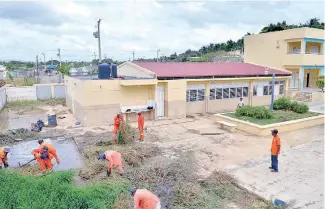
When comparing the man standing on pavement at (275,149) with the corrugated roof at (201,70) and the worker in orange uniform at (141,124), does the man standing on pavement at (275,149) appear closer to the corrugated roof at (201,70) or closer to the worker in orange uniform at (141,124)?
the worker in orange uniform at (141,124)

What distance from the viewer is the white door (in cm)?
1878

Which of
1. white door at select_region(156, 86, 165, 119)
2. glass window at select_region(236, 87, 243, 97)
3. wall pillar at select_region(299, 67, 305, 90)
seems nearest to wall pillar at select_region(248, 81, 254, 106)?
glass window at select_region(236, 87, 243, 97)

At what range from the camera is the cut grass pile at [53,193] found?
21.5ft

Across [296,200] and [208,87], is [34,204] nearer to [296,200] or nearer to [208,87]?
[296,200]

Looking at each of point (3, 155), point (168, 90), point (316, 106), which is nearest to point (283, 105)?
point (316, 106)

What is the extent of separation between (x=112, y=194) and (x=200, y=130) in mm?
9207

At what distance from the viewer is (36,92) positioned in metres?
27.4

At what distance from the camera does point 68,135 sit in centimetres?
1468

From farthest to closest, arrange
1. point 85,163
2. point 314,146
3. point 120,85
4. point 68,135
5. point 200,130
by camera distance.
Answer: point 120,85, point 200,130, point 68,135, point 314,146, point 85,163

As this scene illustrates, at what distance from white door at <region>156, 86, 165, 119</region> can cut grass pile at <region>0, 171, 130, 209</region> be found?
11105 mm

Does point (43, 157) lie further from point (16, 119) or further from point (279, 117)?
point (279, 117)

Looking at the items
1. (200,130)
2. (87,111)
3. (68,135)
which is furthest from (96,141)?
(200,130)

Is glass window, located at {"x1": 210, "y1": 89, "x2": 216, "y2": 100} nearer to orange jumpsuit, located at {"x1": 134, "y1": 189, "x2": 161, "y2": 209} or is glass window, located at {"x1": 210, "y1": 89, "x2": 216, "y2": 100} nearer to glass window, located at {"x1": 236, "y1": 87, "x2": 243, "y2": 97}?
glass window, located at {"x1": 236, "y1": 87, "x2": 243, "y2": 97}

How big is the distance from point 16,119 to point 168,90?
35.7ft
